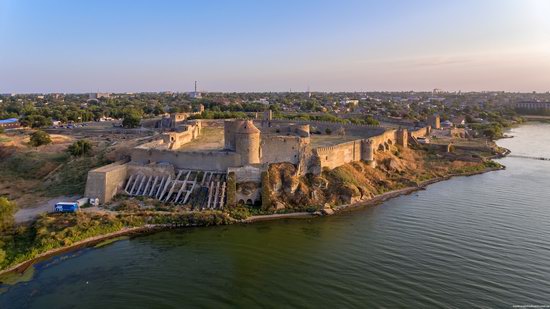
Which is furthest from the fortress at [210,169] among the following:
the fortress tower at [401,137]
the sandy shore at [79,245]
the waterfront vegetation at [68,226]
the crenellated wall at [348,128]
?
the fortress tower at [401,137]

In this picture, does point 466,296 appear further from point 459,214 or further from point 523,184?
point 523,184

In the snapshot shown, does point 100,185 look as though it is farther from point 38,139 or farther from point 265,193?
point 38,139

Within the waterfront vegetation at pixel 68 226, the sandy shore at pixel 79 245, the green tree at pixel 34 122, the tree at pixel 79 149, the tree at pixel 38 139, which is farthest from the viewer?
the green tree at pixel 34 122

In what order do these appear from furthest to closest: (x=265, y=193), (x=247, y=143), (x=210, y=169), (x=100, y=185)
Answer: (x=210, y=169) → (x=247, y=143) → (x=265, y=193) → (x=100, y=185)

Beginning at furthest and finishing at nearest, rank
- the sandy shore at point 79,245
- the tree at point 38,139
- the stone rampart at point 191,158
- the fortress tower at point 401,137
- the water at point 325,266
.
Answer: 1. the fortress tower at point 401,137
2. the tree at point 38,139
3. the stone rampart at point 191,158
4. the sandy shore at point 79,245
5. the water at point 325,266

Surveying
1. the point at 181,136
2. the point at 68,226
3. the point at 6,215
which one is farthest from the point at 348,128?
the point at 6,215

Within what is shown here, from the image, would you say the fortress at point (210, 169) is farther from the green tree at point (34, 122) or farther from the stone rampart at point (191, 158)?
the green tree at point (34, 122)

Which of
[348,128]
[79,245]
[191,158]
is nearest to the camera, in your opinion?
[79,245]
